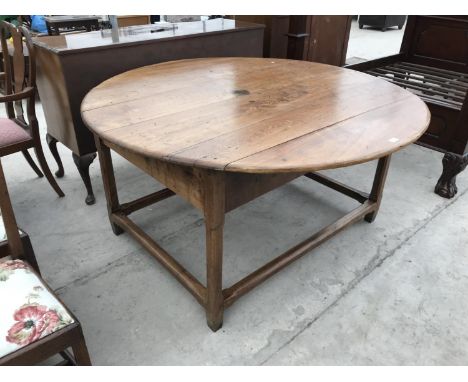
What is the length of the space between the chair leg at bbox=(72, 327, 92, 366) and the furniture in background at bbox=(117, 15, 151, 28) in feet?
18.4

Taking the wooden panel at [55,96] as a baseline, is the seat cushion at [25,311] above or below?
below

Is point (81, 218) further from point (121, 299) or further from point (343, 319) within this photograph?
point (343, 319)

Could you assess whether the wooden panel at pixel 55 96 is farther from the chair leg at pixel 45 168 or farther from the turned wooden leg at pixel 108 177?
the turned wooden leg at pixel 108 177

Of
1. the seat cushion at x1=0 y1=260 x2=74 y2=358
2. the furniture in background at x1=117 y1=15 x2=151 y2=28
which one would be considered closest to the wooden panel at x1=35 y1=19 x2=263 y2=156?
the seat cushion at x1=0 y1=260 x2=74 y2=358

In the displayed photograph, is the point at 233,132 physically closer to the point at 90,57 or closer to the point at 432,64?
the point at 90,57

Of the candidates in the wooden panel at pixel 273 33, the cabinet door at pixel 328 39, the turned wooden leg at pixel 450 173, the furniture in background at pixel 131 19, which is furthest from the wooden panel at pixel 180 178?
the furniture in background at pixel 131 19

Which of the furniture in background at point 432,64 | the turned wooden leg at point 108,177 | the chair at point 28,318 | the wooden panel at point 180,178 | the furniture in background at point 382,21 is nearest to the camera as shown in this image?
the chair at point 28,318

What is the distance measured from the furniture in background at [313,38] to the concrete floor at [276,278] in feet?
4.79

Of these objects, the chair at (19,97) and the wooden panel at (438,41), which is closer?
the chair at (19,97)

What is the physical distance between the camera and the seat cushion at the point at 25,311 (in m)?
0.98

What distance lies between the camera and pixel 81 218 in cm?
223

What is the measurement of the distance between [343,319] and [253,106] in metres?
0.97

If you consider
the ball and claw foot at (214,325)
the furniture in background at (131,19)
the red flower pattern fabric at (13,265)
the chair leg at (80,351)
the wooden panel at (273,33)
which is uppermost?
the wooden panel at (273,33)

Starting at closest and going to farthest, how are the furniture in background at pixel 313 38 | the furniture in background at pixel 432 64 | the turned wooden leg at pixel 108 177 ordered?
the turned wooden leg at pixel 108 177 → the furniture in background at pixel 432 64 → the furniture in background at pixel 313 38
